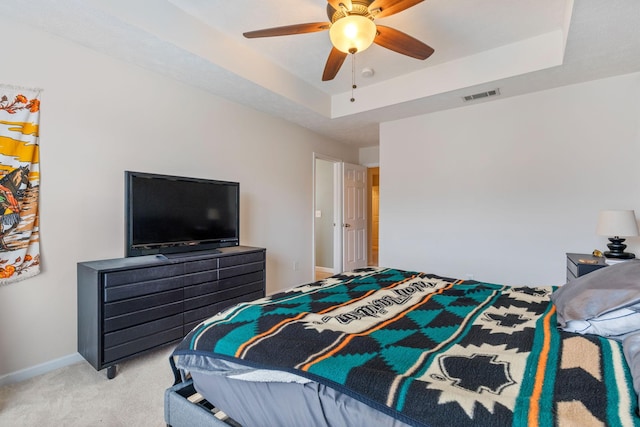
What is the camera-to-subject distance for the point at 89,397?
2.00m

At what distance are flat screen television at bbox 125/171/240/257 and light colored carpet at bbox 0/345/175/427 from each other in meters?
0.90

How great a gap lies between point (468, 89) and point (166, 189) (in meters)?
3.12

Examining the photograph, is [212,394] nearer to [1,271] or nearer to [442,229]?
[1,271]

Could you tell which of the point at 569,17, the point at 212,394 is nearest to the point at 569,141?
the point at 569,17

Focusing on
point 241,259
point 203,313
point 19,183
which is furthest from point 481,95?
point 19,183

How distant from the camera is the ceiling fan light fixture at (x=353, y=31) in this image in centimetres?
193

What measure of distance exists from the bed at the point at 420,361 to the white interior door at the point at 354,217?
12.7ft

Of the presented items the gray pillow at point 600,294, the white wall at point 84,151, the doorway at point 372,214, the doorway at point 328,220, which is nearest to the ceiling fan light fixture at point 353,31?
the gray pillow at point 600,294

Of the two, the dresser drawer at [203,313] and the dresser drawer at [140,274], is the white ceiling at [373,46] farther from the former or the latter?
the dresser drawer at [203,313]

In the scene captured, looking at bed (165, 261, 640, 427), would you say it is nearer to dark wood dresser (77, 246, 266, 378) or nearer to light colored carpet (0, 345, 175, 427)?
light colored carpet (0, 345, 175, 427)

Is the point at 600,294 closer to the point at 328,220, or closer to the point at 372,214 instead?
the point at 328,220

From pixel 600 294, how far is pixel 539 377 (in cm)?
62

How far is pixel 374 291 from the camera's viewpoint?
6.17ft

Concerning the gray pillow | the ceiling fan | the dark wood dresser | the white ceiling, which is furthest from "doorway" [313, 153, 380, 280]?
the gray pillow
